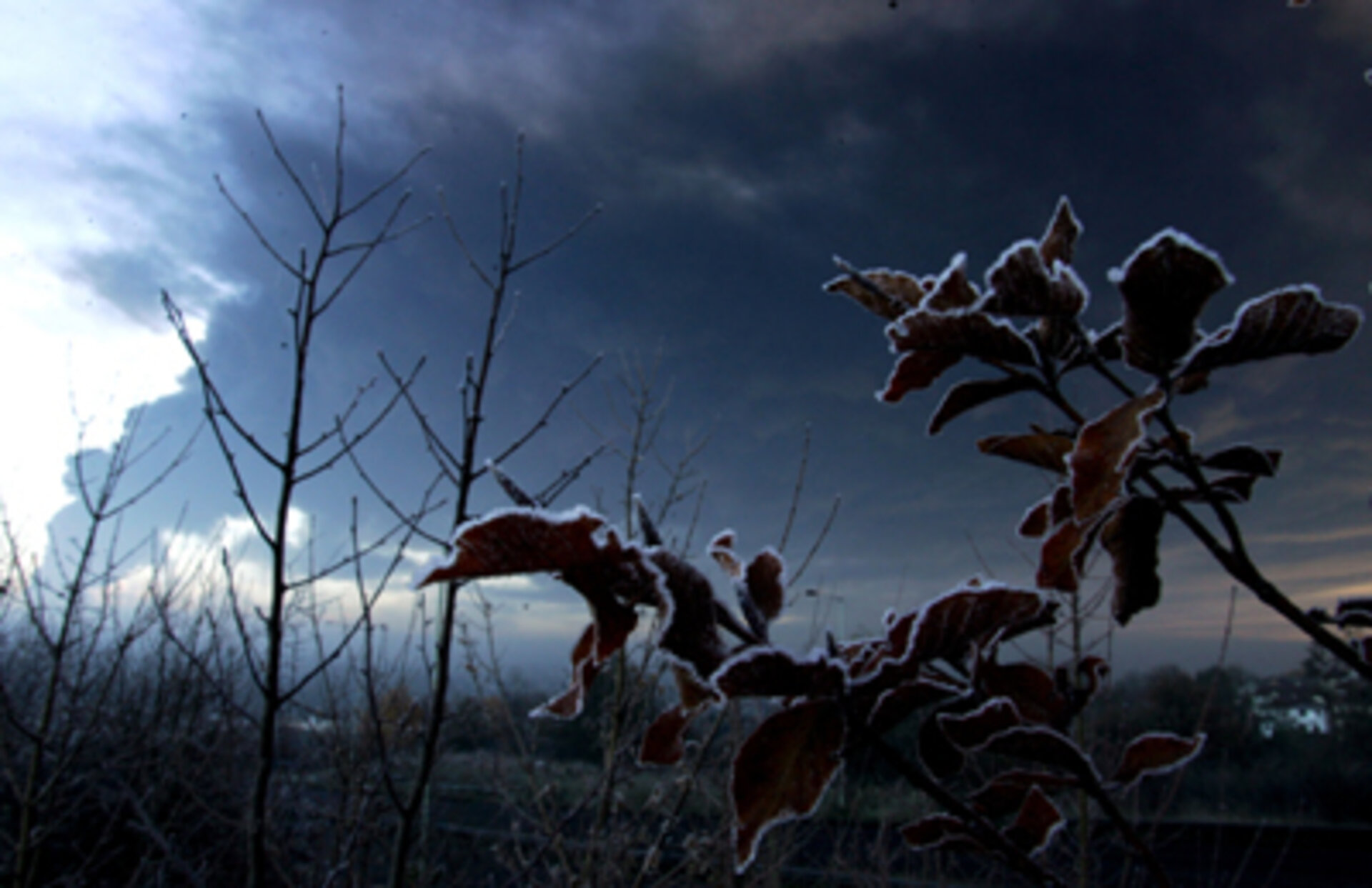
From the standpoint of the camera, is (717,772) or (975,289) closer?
(975,289)

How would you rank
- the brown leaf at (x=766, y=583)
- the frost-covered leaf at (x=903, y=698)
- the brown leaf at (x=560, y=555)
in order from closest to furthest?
1. the brown leaf at (x=560, y=555)
2. the frost-covered leaf at (x=903, y=698)
3. the brown leaf at (x=766, y=583)

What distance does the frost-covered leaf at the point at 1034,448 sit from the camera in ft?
2.14

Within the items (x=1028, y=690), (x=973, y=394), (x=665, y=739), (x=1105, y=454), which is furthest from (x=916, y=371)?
(x=665, y=739)

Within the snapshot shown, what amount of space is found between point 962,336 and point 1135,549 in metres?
0.28

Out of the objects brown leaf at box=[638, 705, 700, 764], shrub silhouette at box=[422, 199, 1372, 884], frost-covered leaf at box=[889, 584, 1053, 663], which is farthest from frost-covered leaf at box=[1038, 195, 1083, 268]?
brown leaf at box=[638, 705, 700, 764]

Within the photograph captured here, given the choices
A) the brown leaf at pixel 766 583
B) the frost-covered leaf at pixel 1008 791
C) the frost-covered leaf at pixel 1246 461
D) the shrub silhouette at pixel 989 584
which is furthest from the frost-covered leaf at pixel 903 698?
the frost-covered leaf at pixel 1246 461

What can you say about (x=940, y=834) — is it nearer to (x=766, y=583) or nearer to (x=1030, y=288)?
(x=766, y=583)

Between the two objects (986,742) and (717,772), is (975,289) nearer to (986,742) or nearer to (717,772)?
(986,742)

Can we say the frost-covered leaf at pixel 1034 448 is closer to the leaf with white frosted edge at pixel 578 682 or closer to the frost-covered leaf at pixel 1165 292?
the frost-covered leaf at pixel 1165 292

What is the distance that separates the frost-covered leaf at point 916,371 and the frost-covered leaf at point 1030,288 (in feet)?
0.28

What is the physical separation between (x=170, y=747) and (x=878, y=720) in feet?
23.6

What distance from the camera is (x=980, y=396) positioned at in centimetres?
67

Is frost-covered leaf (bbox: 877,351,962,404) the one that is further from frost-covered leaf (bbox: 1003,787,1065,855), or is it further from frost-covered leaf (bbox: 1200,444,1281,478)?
frost-covered leaf (bbox: 1003,787,1065,855)

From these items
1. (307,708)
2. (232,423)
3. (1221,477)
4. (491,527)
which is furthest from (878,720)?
(307,708)
